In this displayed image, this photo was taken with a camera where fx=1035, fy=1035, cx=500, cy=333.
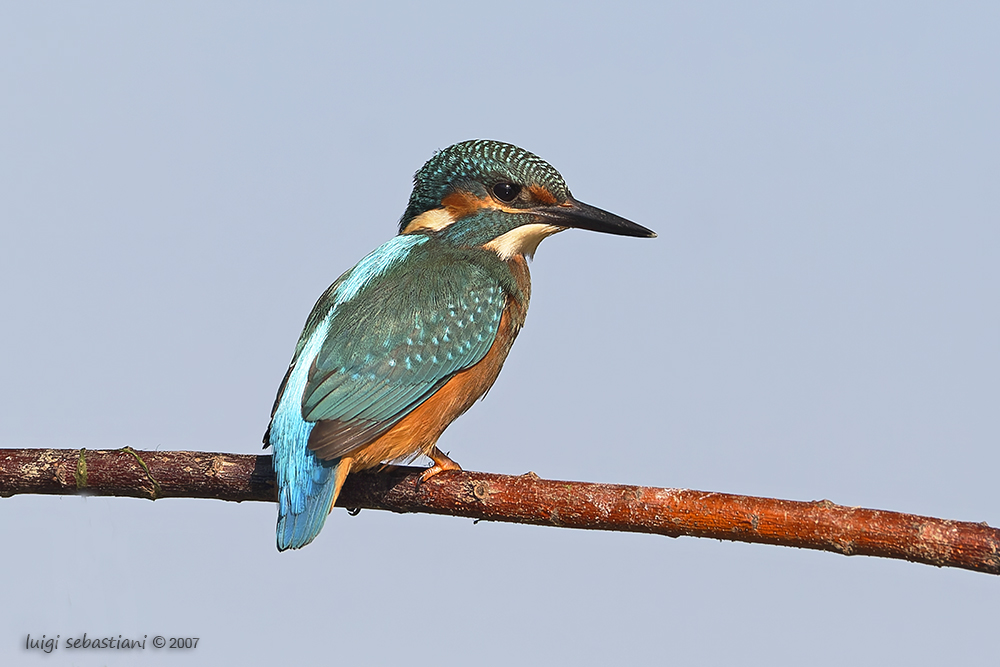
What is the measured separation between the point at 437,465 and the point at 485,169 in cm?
111

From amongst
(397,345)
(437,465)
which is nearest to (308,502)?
(437,465)

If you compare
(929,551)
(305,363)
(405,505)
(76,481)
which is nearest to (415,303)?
(305,363)

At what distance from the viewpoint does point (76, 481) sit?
3229 mm

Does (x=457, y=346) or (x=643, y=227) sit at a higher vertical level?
(x=643, y=227)

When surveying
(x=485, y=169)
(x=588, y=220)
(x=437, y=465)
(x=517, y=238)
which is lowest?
(x=437, y=465)

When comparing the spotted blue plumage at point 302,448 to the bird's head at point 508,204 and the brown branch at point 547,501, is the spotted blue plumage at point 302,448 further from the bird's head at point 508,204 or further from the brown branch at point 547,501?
the bird's head at point 508,204

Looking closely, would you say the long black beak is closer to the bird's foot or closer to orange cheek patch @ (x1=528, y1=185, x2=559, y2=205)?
orange cheek patch @ (x1=528, y1=185, x2=559, y2=205)

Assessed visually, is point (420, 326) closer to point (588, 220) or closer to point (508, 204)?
point (508, 204)

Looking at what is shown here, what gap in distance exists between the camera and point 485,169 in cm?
375

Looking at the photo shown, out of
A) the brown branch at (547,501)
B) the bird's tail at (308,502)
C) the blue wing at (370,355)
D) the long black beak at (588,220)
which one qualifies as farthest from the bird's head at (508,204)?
the bird's tail at (308,502)

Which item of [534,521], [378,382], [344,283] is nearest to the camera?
[534,521]

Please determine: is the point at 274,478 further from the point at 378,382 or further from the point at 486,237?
the point at 486,237

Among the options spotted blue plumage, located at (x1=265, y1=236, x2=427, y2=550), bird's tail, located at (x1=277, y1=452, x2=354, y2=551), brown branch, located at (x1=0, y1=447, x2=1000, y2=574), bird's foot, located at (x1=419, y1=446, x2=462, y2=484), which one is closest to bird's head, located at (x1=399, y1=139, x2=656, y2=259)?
spotted blue plumage, located at (x1=265, y1=236, x2=427, y2=550)

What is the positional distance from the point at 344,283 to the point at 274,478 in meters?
0.78
